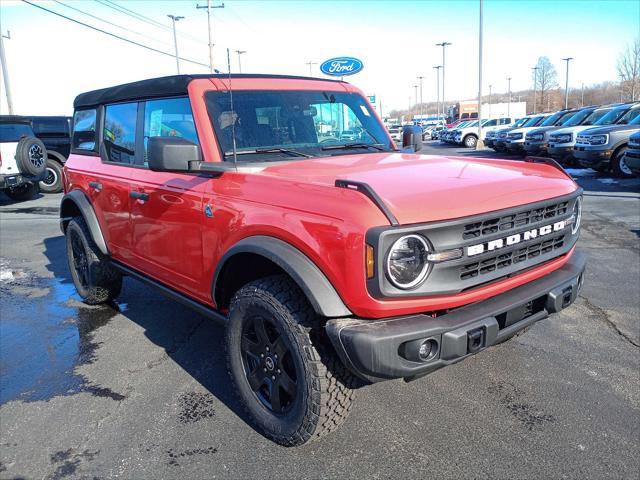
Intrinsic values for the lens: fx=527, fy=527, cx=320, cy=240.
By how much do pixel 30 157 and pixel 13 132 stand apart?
1.35 metres

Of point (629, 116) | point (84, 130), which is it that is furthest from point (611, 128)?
point (84, 130)

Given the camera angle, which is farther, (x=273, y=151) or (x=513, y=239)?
(x=273, y=151)

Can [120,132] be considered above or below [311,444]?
above

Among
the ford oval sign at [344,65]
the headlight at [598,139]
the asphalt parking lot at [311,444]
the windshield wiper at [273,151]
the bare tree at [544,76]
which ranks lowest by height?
the asphalt parking lot at [311,444]

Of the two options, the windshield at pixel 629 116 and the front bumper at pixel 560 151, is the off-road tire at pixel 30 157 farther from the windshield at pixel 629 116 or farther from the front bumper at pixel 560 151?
the windshield at pixel 629 116

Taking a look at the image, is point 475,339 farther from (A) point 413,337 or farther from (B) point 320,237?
(B) point 320,237

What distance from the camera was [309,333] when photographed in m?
2.58

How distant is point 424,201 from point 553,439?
152 cm

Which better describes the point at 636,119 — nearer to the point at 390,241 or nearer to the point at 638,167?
the point at 638,167

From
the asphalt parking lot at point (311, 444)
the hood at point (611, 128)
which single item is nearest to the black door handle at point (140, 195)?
the asphalt parking lot at point (311, 444)

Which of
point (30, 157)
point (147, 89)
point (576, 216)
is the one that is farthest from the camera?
point (30, 157)

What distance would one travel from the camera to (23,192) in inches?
543

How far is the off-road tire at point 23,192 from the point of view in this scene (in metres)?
13.6

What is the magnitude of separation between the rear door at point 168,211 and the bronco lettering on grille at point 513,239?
162 cm
